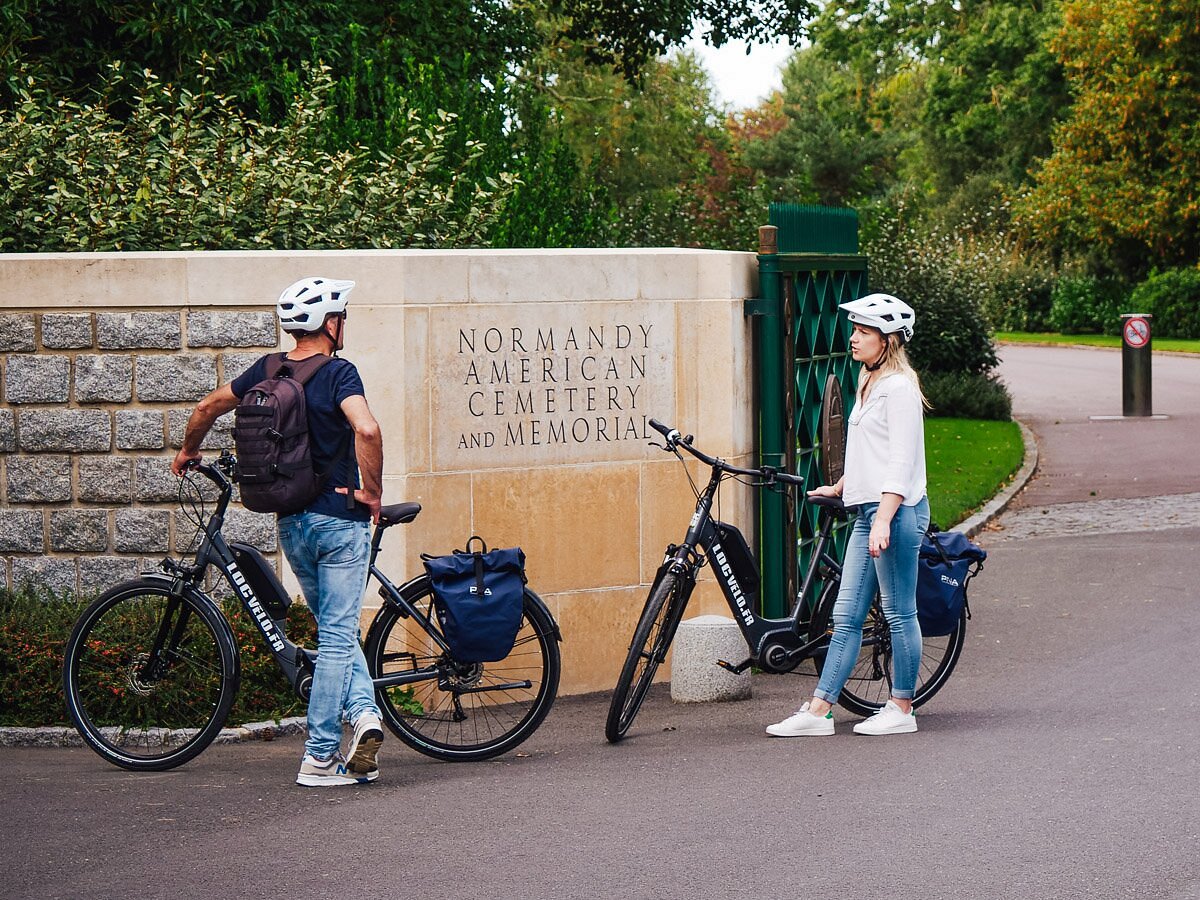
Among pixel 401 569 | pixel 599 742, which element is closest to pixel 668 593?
pixel 599 742

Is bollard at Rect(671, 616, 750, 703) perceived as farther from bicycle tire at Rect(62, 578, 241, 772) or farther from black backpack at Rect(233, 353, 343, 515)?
black backpack at Rect(233, 353, 343, 515)

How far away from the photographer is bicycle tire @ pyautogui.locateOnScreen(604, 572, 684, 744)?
744 centimetres

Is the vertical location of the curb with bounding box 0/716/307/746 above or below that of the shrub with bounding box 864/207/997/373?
below

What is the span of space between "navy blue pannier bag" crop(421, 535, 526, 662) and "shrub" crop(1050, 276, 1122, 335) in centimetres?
4487

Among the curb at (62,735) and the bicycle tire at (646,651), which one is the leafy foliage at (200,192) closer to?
the curb at (62,735)

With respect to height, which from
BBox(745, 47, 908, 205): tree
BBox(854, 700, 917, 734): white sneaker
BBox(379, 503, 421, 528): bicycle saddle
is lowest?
BBox(854, 700, 917, 734): white sneaker

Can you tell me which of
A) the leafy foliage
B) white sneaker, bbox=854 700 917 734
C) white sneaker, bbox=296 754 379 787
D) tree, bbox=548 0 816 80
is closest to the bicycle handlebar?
white sneaker, bbox=854 700 917 734

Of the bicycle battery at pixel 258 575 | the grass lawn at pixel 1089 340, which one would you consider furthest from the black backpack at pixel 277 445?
the grass lawn at pixel 1089 340

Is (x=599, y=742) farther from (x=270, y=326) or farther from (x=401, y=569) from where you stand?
(x=270, y=326)

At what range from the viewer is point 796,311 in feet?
30.9

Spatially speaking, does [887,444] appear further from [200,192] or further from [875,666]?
[200,192]

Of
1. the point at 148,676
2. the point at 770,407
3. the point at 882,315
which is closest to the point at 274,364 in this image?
the point at 148,676

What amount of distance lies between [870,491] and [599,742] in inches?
60.6

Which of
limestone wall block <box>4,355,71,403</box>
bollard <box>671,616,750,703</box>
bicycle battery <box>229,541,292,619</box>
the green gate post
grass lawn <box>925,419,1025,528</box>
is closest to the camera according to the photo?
bicycle battery <box>229,541,292,619</box>
